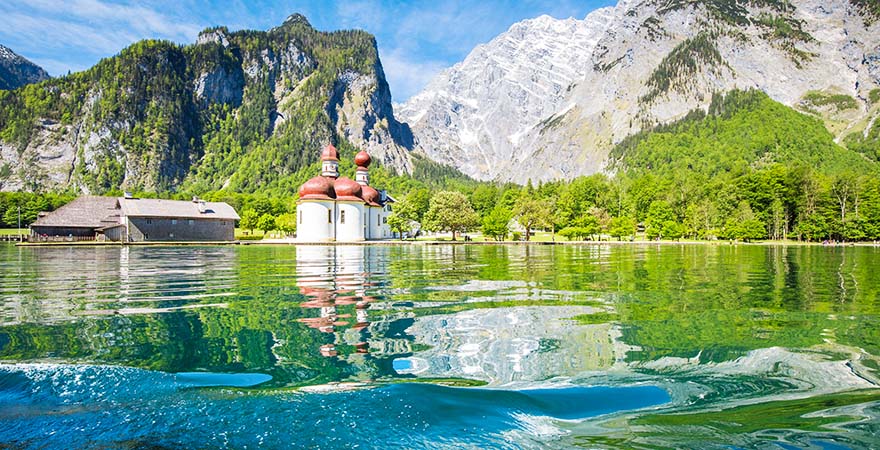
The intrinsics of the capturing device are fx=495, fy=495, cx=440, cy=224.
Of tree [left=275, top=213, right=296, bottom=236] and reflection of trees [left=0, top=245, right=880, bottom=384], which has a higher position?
tree [left=275, top=213, right=296, bottom=236]


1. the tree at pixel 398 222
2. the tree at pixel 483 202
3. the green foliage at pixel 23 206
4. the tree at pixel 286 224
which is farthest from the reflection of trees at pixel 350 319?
the green foliage at pixel 23 206

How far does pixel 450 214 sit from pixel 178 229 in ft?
150

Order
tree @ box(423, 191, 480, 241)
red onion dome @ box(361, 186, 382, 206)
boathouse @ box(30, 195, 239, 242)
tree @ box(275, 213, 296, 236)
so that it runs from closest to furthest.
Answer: boathouse @ box(30, 195, 239, 242) < tree @ box(423, 191, 480, 241) < red onion dome @ box(361, 186, 382, 206) < tree @ box(275, 213, 296, 236)

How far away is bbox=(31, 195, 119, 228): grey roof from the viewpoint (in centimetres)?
7806

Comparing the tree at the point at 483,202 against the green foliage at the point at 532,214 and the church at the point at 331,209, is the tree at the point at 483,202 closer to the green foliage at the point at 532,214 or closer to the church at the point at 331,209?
the green foliage at the point at 532,214

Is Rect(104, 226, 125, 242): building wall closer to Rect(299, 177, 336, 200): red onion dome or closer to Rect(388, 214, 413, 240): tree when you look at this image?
Rect(299, 177, 336, 200): red onion dome

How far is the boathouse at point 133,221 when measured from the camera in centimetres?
7794

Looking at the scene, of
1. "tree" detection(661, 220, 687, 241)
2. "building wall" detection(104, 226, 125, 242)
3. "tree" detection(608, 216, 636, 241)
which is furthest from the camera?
"tree" detection(661, 220, 687, 241)

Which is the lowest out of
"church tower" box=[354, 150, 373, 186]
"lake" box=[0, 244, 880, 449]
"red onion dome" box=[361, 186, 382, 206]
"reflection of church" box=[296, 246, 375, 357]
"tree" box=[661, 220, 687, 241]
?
"lake" box=[0, 244, 880, 449]

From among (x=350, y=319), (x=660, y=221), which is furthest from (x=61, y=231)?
(x=660, y=221)

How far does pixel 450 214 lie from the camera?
80375mm

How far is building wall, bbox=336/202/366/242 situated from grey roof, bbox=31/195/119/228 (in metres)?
37.6

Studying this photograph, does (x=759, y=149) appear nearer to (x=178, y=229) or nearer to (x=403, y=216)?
(x=403, y=216)

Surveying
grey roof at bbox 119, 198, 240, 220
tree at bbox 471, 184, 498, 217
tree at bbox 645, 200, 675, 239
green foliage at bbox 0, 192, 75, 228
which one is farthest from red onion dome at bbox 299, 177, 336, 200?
green foliage at bbox 0, 192, 75, 228
